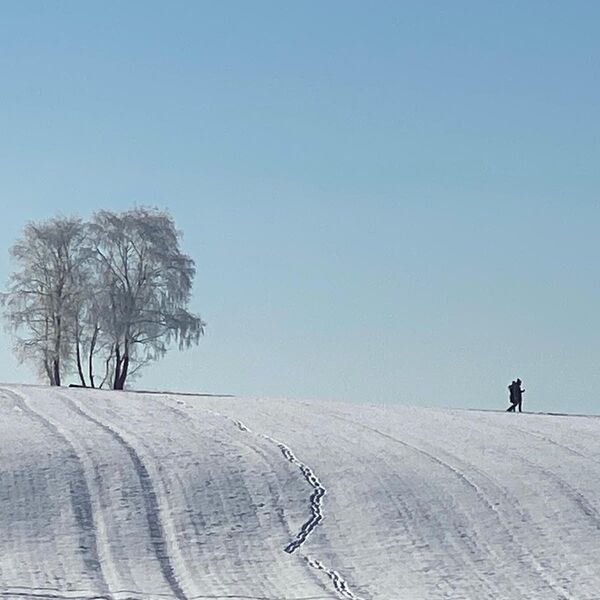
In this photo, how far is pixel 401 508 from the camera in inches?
838

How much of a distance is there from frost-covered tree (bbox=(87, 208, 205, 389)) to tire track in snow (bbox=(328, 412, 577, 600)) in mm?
23268

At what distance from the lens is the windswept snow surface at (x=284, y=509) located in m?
18.3

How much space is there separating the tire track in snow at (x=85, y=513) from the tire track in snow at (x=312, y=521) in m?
2.44

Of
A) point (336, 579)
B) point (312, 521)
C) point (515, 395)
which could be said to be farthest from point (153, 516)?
point (515, 395)

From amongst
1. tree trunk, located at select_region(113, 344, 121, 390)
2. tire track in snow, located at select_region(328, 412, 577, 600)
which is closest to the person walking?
tire track in snow, located at select_region(328, 412, 577, 600)

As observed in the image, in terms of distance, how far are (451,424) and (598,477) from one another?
5.06 m

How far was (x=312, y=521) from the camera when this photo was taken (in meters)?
20.5

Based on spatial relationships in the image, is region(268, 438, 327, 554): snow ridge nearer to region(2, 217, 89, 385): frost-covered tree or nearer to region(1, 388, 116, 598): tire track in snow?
region(1, 388, 116, 598): tire track in snow

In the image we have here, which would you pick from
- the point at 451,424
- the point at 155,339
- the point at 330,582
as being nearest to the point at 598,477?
the point at 451,424

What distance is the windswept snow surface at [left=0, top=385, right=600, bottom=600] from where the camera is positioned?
59.9 ft

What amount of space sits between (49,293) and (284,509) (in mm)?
32333

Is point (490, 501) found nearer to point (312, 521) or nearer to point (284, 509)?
point (312, 521)

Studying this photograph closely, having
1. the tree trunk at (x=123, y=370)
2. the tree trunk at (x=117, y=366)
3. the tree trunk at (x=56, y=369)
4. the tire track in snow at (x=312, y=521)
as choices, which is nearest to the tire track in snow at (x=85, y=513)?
the tire track in snow at (x=312, y=521)

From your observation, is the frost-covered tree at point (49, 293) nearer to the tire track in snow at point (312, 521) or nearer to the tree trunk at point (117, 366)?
the tree trunk at point (117, 366)
